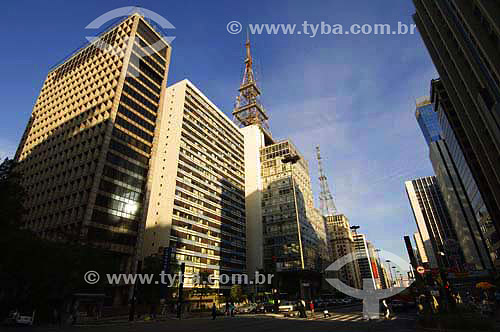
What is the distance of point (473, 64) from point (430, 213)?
151453mm

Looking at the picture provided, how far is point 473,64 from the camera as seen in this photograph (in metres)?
30.8

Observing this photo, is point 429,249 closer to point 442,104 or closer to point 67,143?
point 442,104

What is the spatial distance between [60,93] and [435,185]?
185 metres

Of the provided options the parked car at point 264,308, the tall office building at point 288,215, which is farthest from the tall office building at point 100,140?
the tall office building at point 288,215

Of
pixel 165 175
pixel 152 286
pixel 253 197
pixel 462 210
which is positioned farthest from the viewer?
pixel 253 197

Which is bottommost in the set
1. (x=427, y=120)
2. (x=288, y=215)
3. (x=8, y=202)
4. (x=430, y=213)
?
(x=8, y=202)

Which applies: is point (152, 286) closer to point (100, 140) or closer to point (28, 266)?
point (28, 266)

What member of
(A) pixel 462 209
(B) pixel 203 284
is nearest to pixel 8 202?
(B) pixel 203 284

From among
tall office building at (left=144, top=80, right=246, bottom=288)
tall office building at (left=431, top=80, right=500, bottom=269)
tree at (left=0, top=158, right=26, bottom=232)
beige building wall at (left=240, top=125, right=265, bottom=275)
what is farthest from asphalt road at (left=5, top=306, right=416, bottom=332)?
beige building wall at (left=240, top=125, right=265, bottom=275)

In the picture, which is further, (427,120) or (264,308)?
(427,120)

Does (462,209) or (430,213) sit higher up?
(430,213)

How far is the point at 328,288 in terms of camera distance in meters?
105

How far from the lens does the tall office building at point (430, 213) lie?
478 ft

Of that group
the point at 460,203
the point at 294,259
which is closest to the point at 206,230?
the point at 294,259
